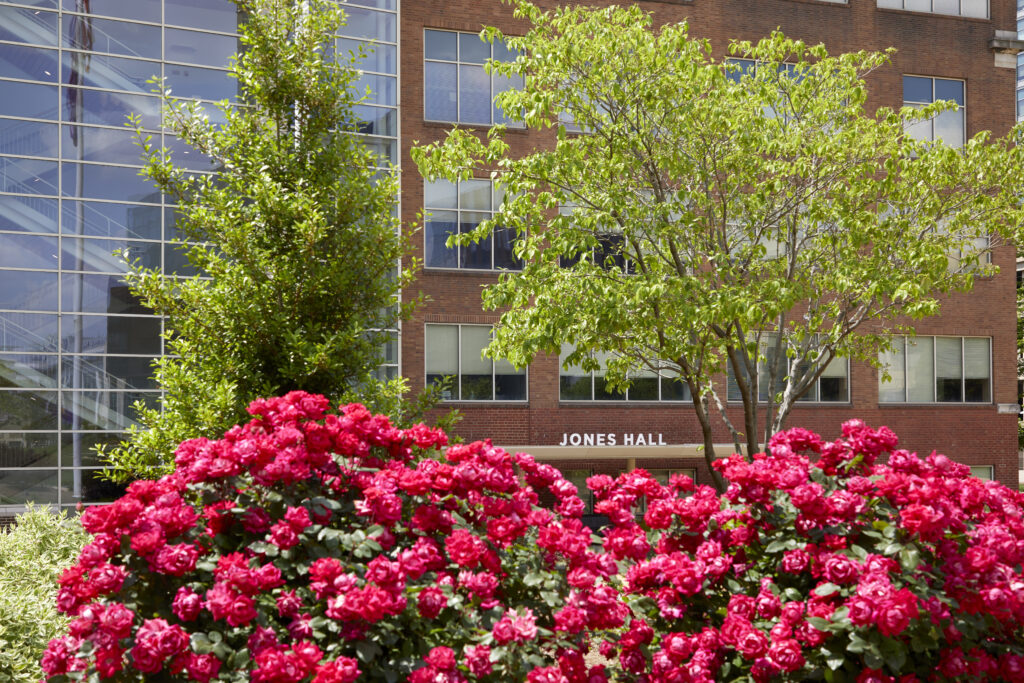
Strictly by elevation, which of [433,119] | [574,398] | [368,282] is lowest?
[574,398]

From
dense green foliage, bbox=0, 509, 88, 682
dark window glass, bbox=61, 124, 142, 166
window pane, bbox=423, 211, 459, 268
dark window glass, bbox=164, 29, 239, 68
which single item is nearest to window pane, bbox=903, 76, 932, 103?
window pane, bbox=423, 211, 459, 268

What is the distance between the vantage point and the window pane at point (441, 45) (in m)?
26.7

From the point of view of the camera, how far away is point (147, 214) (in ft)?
79.4

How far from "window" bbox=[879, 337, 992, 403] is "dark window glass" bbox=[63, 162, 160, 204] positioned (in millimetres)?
21930

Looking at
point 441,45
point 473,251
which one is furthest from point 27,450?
point 441,45

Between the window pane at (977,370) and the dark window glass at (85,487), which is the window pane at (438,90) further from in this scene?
the window pane at (977,370)

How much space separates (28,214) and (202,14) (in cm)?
678

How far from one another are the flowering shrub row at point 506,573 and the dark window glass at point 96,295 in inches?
811

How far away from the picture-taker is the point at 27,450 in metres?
22.8

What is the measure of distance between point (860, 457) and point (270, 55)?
7410mm

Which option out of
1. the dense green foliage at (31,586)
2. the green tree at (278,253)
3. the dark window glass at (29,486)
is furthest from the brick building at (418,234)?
the green tree at (278,253)

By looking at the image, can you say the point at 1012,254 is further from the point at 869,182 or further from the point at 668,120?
the point at 668,120

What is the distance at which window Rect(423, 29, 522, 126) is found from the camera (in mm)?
26672

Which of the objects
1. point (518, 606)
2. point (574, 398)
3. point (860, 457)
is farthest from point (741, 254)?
point (574, 398)
